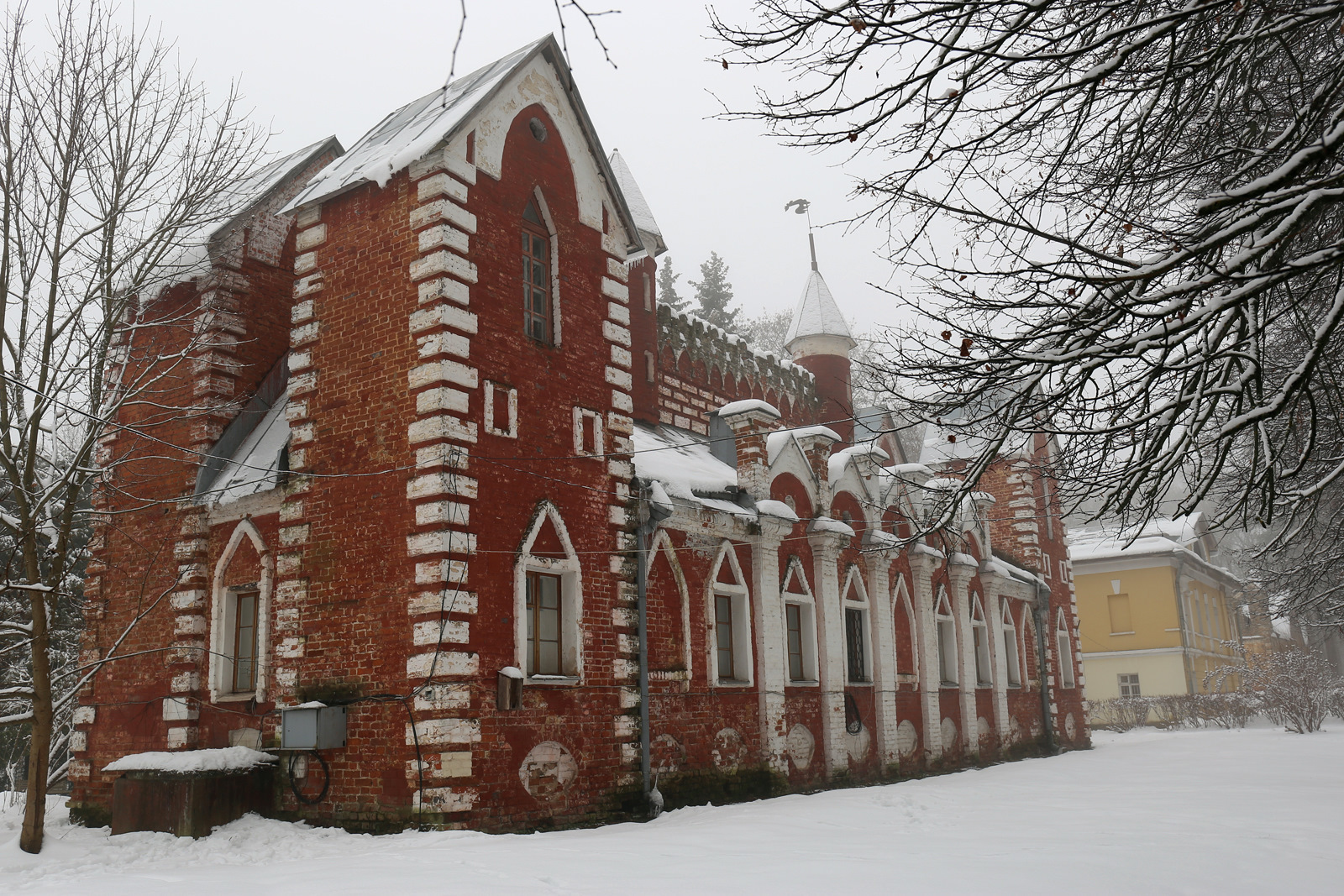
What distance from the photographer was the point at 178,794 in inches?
459

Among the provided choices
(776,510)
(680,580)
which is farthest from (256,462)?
(776,510)

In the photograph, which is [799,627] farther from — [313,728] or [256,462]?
[256,462]

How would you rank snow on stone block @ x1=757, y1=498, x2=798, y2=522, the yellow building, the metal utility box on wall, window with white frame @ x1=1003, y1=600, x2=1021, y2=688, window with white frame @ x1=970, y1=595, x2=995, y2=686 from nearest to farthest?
1. the metal utility box on wall
2. snow on stone block @ x1=757, y1=498, x2=798, y2=522
3. window with white frame @ x1=970, y1=595, x2=995, y2=686
4. window with white frame @ x1=1003, y1=600, x2=1021, y2=688
5. the yellow building

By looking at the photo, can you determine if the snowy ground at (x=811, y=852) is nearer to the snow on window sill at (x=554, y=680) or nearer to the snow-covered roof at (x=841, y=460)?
the snow on window sill at (x=554, y=680)

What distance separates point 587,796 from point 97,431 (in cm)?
713

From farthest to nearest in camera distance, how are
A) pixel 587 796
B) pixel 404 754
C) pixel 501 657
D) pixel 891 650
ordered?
pixel 891 650
pixel 587 796
pixel 501 657
pixel 404 754

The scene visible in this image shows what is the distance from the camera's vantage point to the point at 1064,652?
31062 millimetres

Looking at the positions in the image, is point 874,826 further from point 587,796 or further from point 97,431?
point 97,431

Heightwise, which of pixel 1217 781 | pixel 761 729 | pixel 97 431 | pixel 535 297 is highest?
pixel 535 297

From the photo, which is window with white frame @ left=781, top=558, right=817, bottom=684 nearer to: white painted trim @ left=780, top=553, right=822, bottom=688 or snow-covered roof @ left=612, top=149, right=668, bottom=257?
white painted trim @ left=780, top=553, right=822, bottom=688

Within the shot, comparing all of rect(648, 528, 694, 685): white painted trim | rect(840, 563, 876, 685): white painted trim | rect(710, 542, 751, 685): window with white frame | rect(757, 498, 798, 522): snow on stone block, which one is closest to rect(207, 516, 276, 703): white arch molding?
rect(648, 528, 694, 685): white painted trim

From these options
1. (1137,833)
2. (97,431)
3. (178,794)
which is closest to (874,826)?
(1137,833)

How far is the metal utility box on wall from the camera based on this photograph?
11695 millimetres

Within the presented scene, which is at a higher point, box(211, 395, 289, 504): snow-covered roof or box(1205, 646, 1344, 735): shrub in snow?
box(211, 395, 289, 504): snow-covered roof
